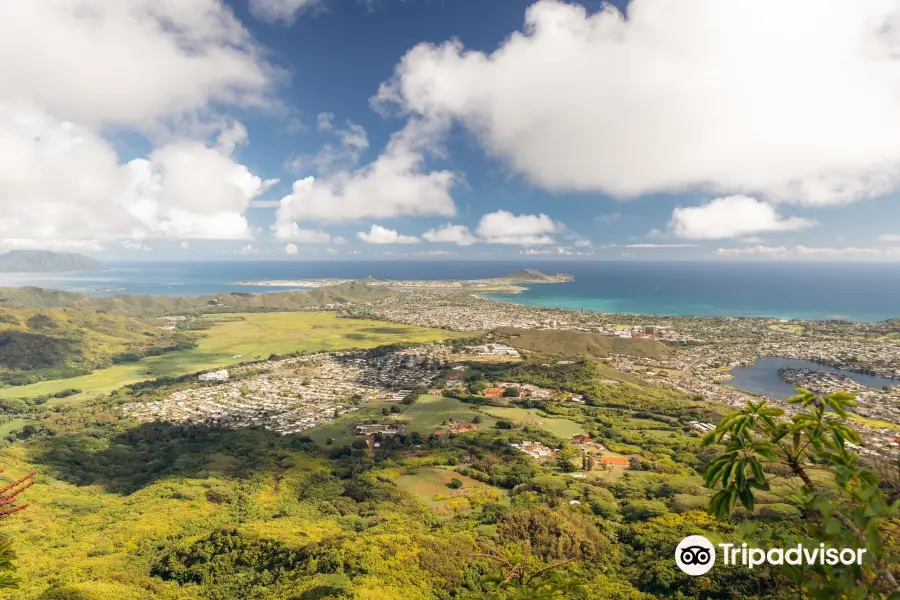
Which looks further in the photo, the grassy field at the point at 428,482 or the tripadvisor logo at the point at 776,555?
the grassy field at the point at 428,482

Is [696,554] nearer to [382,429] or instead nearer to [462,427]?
[462,427]

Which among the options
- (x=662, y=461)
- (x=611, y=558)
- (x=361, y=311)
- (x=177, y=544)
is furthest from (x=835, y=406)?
(x=361, y=311)

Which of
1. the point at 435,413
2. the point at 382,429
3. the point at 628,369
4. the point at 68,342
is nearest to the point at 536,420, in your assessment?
the point at 435,413

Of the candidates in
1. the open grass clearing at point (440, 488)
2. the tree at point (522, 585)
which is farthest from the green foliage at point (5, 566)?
the open grass clearing at point (440, 488)

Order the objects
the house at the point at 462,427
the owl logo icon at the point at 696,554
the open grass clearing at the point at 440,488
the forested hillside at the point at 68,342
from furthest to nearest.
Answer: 1. the forested hillside at the point at 68,342
2. the house at the point at 462,427
3. the open grass clearing at the point at 440,488
4. the owl logo icon at the point at 696,554

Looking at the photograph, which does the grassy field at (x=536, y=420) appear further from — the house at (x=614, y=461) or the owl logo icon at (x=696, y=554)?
the owl logo icon at (x=696, y=554)

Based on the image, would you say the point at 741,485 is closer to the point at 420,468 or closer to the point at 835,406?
the point at 835,406
